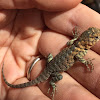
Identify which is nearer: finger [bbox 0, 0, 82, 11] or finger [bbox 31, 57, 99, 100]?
finger [bbox 31, 57, 99, 100]

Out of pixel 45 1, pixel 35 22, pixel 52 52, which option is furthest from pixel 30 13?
pixel 52 52

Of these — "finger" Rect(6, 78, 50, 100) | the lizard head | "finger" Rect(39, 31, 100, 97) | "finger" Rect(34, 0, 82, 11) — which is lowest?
"finger" Rect(6, 78, 50, 100)

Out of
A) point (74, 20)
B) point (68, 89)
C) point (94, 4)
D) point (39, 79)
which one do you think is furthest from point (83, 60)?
point (94, 4)

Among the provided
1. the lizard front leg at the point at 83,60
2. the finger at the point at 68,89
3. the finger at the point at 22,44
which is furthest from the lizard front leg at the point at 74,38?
the finger at the point at 22,44

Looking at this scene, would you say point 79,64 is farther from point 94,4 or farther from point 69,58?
point 94,4

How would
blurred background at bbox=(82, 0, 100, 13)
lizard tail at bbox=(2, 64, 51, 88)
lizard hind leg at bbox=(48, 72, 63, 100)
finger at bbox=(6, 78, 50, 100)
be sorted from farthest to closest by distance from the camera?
blurred background at bbox=(82, 0, 100, 13) → lizard tail at bbox=(2, 64, 51, 88) → lizard hind leg at bbox=(48, 72, 63, 100) → finger at bbox=(6, 78, 50, 100)

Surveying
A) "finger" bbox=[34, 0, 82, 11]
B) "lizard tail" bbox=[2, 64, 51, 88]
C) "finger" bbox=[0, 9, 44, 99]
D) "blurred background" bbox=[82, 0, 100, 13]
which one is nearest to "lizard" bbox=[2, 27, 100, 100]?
"lizard tail" bbox=[2, 64, 51, 88]

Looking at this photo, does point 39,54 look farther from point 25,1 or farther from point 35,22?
point 25,1

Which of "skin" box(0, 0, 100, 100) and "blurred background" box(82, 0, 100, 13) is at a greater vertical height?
"blurred background" box(82, 0, 100, 13)

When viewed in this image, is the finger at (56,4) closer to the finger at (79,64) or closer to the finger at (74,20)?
the finger at (74,20)

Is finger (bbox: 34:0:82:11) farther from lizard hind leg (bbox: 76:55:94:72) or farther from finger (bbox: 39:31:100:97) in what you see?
lizard hind leg (bbox: 76:55:94:72)
